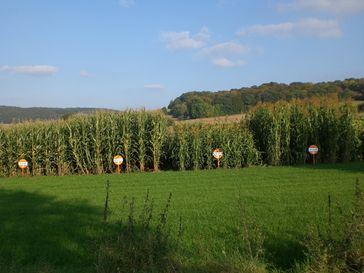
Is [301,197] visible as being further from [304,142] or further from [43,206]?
[304,142]

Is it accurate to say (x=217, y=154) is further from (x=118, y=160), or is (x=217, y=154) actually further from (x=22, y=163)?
(x=22, y=163)

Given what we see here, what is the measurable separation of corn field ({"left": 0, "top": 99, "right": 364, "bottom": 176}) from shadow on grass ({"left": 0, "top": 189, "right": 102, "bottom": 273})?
1097cm

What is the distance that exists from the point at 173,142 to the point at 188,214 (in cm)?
1417

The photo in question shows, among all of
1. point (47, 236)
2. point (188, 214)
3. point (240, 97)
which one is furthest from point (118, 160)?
point (240, 97)

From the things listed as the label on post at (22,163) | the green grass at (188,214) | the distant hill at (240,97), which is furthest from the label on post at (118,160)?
the distant hill at (240,97)

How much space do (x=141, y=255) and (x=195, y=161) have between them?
17.5 m

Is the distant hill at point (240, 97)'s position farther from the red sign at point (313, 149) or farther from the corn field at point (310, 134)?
the red sign at point (313, 149)

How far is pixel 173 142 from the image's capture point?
76.8 ft

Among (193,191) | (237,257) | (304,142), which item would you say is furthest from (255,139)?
(237,257)

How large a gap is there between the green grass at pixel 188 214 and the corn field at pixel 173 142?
637cm

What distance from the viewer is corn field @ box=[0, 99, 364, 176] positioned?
2288cm

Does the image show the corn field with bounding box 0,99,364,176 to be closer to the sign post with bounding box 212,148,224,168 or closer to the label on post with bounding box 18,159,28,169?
the sign post with bounding box 212,148,224,168

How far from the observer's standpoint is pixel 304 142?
23.0 meters

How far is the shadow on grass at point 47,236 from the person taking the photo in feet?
21.9
